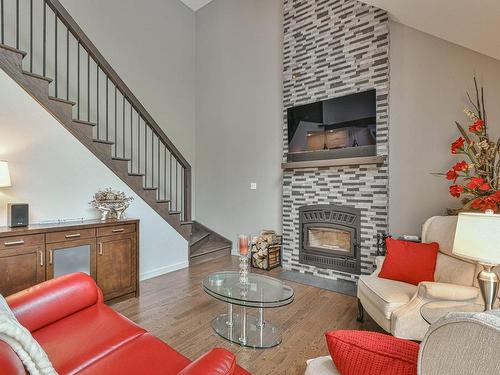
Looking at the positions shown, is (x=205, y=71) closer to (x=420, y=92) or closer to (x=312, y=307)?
(x=420, y=92)

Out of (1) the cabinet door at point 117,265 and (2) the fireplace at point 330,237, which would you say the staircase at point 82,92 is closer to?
(1) the cabinet door at point 117,265

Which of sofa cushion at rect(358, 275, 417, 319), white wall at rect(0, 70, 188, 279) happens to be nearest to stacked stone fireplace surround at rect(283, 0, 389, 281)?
sofa cushion at rect(358, 275, 417, 319)

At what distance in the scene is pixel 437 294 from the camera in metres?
1.94

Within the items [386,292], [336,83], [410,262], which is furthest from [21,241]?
[336,83]

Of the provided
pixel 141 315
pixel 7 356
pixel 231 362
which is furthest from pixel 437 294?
pixel 141 315

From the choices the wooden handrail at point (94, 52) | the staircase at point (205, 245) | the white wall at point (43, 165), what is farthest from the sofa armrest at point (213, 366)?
the wooden handrail at point (94, 52)

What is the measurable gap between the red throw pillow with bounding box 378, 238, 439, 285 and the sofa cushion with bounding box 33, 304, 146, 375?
212cm

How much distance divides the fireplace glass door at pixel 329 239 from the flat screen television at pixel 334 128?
102cm

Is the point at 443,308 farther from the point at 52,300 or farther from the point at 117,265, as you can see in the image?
the point at 117,265

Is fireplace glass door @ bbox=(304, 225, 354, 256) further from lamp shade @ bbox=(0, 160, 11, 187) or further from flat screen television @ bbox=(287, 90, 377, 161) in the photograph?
lamp shade @ bbox=(0, 160, 11, 187)

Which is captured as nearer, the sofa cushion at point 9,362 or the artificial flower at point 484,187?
the sofa cushion at point 9,362

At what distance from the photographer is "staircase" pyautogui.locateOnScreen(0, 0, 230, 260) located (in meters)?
2.90

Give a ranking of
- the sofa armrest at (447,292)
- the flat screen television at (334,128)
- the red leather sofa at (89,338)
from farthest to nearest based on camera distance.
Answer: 1. the flat screen television at (334,128)
2. the sofa armrest at (447,292)
3. the red leather sofa at (89,338)

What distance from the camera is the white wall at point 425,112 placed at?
2.92 m
